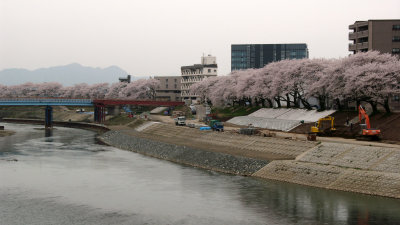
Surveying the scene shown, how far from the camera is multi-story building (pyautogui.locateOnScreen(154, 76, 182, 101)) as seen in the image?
7726 inches

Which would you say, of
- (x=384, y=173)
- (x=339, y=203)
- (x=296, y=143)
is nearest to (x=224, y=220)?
(x=339, y=203)

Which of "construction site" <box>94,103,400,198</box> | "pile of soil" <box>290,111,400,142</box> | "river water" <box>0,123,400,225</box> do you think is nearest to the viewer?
"river water" <box>0,123,400,225</box>

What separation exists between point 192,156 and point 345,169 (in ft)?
79.9

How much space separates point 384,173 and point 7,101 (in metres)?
121

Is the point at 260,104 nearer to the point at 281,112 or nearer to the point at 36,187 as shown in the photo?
the point at 281,112

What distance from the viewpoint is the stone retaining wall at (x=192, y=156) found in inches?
2270

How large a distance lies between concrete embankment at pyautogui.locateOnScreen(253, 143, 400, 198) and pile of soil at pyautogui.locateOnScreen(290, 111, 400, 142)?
1022cm

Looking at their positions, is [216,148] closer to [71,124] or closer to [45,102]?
[45,102]

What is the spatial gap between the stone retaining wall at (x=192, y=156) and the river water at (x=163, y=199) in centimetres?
230

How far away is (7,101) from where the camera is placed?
14275cm

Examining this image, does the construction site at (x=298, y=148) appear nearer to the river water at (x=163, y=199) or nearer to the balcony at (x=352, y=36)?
the river water at (x=163, y=199)

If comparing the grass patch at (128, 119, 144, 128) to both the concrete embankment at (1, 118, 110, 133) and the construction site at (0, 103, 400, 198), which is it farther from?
the construction site at (0, 103, 400, 198)

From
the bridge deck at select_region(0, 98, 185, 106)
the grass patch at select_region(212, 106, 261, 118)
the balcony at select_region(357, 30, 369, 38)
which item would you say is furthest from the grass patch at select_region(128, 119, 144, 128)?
the balcony at select_region(357, 30, 369, 38)

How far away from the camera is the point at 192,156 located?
68.0m
